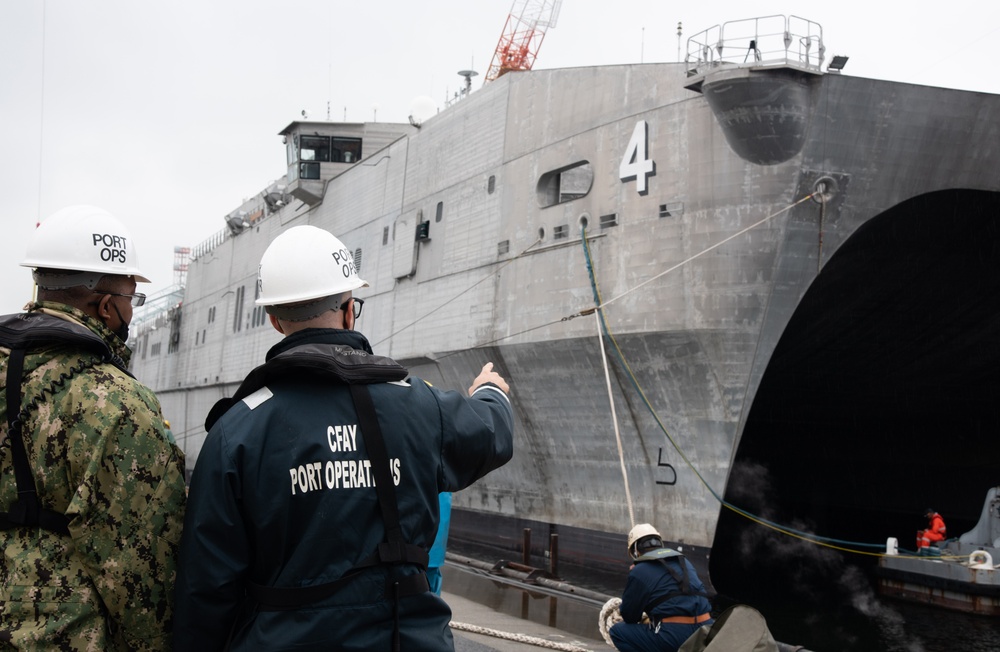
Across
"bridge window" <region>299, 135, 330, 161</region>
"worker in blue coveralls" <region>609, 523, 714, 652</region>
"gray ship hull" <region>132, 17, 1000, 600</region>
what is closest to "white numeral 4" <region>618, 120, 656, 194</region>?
"gray ship hull" <region>132, 17, 1000, 600</region>

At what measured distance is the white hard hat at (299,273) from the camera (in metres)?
2.78

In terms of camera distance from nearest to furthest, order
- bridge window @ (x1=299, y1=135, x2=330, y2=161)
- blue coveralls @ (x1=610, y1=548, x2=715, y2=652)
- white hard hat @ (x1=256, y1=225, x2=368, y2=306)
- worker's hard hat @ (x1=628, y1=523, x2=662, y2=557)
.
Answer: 1. white hard hat @ (x1=256, y1=225, x2=368, y2=306)
2. blue coveralls @ (x1=610, y1=548, x2=715, y2=652)
3. worker's hard hat @ (x1=628, y1=523, x2=662, y2=557)
4. bridge window @ (x1=299, y1=135, x2=330, y2=161)

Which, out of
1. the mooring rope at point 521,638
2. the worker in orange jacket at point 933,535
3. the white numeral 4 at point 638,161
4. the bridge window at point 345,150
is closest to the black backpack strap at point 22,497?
the mooring rope at point 521,638

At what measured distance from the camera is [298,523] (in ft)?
7.99

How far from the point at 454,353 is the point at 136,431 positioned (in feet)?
46.2

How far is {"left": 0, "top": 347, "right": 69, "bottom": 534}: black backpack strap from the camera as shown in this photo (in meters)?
2.59

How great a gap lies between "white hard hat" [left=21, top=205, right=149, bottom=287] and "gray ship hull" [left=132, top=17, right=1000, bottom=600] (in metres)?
9.74

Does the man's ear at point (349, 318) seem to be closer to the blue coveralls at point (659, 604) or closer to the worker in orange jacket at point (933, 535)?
the blue coveralls at point (659, 604)

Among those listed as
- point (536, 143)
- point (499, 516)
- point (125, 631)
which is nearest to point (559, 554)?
point (499, 516)

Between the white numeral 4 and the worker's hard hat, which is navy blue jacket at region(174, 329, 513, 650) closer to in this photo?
the worker's hard hat

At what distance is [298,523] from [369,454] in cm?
25

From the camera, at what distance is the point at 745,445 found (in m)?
21.1

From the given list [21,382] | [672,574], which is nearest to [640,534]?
[672,574]

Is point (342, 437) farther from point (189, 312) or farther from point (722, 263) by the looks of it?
point (189, 312)
